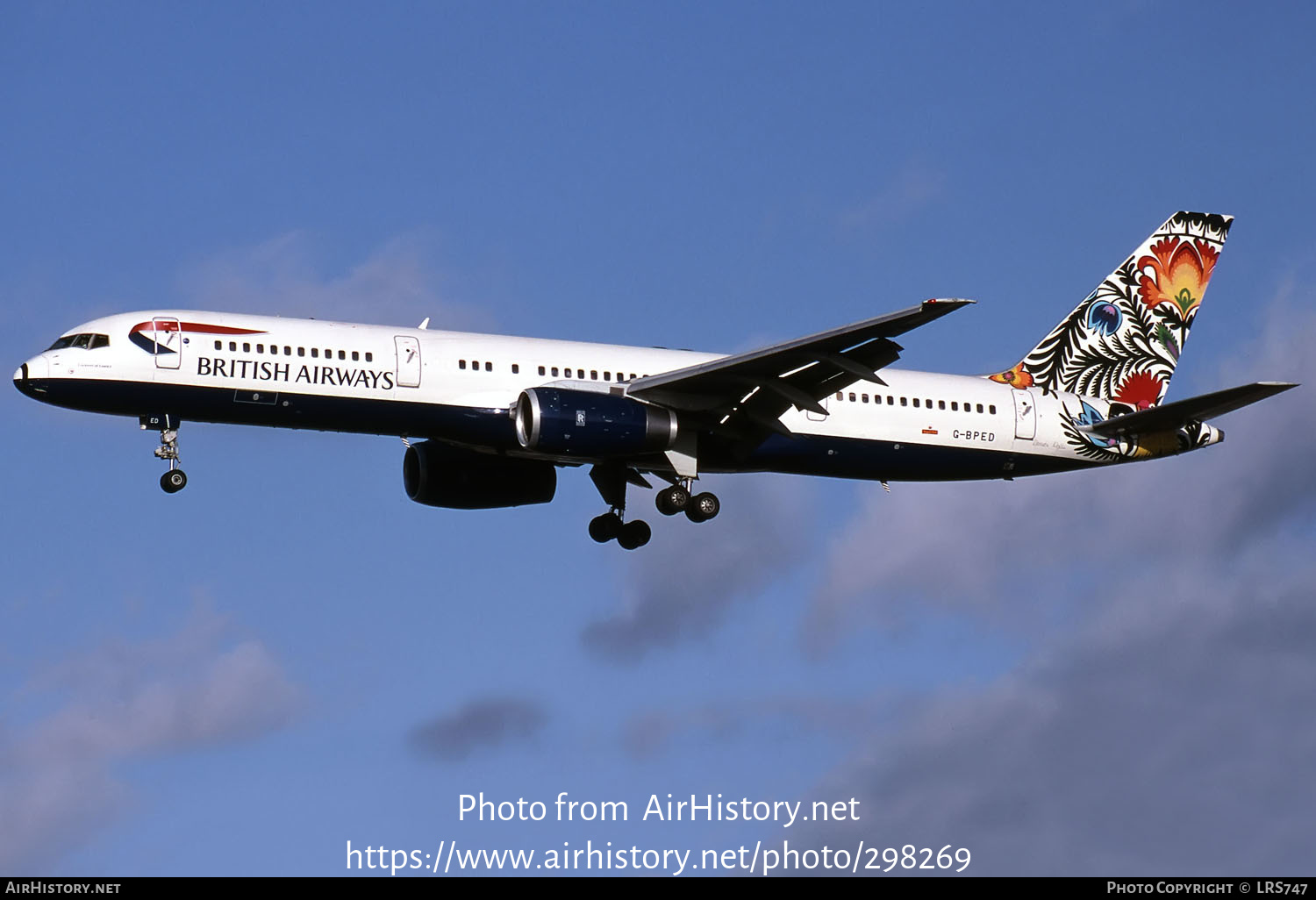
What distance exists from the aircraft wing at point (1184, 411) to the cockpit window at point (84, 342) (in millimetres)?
25032

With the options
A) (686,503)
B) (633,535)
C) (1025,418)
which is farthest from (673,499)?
(1025,418)

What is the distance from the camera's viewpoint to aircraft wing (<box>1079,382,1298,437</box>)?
1914 inches

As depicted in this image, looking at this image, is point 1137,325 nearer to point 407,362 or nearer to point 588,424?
point 588,424

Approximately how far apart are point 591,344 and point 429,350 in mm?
4403

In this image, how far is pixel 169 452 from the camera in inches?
1907

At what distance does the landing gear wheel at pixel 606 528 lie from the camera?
54.2m

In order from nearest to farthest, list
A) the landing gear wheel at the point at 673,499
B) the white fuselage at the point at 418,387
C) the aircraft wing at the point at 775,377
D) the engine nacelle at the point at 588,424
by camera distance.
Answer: the aircraft wing at the point at 775,377 < the white fuselage at the point at 418,387 < the engine nacelle at the point at 588,424 < the landing gear wheel at the point at 673,499

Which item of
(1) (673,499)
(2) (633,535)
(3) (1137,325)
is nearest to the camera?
(1) (673,499)

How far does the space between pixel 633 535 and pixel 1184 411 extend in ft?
47.2

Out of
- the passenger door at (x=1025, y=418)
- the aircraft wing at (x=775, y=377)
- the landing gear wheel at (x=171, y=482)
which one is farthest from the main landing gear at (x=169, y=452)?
the passenger door at (x=1025, y=418)

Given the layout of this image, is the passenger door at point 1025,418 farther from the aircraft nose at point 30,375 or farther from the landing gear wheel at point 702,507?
the aircraft nose at point 30,375

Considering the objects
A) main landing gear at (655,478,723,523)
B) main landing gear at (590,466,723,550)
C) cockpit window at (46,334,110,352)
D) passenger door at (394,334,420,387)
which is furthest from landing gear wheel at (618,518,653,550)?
cockpit window at (46,334,110,352)
